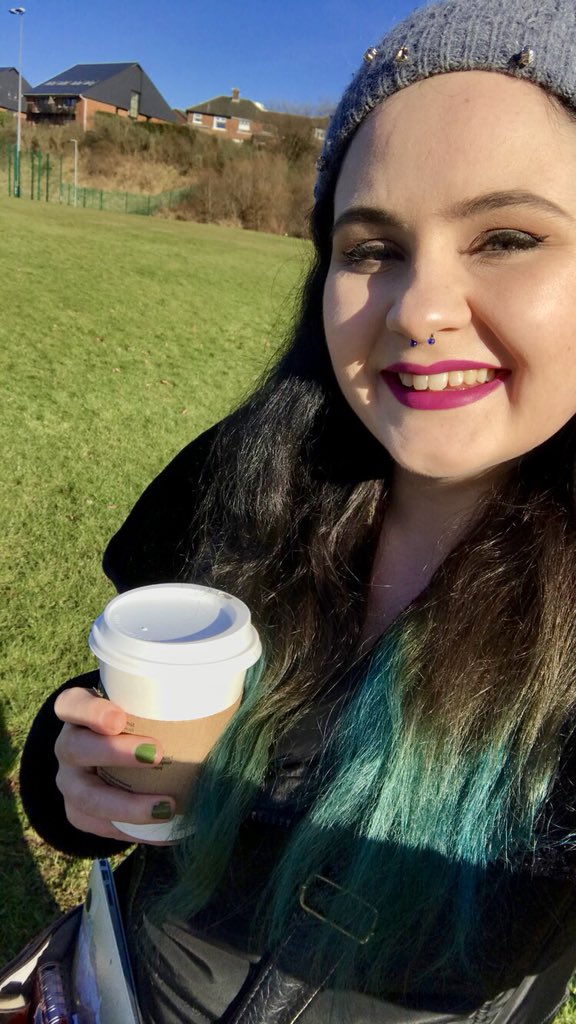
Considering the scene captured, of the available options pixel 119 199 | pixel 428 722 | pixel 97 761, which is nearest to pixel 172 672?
pixel 97 761

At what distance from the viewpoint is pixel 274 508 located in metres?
1.53

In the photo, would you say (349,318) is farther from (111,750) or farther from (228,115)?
(228,115)

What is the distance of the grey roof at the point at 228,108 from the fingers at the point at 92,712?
220 feet

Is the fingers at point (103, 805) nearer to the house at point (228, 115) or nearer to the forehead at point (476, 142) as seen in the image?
the forehead at point (476, 142)

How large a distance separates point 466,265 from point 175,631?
2.24 feet

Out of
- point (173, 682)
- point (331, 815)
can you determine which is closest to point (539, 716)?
point (331, 815)

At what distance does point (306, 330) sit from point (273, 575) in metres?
0.57

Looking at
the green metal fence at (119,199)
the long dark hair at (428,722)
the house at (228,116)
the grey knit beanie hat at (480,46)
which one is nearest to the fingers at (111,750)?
the long dark hair at (428,722)

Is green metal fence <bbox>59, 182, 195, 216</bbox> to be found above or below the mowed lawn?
above

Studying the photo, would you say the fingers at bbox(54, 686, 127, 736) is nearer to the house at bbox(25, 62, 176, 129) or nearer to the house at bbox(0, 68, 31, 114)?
the house at bbox(25, 62, 176, 129)

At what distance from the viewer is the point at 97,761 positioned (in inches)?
43.3

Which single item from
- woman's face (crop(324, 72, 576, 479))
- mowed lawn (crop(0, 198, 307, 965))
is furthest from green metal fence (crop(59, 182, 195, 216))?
woman's face (crop(324, 72, 576, 479))

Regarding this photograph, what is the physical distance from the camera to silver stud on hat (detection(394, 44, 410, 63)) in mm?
1073

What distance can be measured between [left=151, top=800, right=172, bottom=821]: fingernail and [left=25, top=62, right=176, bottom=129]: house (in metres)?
54.5
